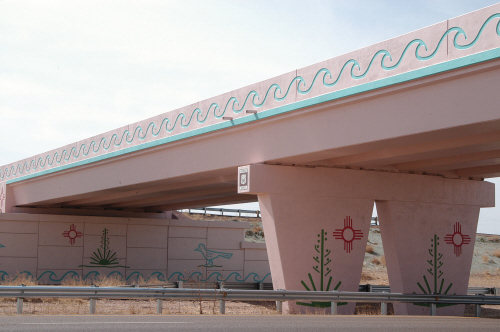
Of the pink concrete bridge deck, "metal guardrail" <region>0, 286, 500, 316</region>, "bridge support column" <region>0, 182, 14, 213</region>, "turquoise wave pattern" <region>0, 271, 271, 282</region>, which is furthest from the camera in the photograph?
"bridge support column" <region>0, 182, 14, 213</region>

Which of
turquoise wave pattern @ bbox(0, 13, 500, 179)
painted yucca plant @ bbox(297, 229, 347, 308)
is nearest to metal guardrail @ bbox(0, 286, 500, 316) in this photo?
painted yucca plant @ bbox(297, 229, 347, 308)

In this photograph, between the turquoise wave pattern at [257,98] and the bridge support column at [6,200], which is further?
the bridge support column at [6,200]

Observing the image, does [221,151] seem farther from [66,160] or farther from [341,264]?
[66,160]

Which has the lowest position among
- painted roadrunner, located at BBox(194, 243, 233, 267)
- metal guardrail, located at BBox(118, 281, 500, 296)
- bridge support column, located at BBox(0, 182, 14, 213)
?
metal guardrail, located at BBox(118, 281, 500, 296)

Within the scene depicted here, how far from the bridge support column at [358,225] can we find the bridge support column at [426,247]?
0.03 metres

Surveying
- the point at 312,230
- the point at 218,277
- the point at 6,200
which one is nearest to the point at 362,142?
the point at 312,230

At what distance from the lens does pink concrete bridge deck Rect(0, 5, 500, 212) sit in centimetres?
Answer: 1152

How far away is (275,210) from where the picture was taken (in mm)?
16188

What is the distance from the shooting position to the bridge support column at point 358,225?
1636cm

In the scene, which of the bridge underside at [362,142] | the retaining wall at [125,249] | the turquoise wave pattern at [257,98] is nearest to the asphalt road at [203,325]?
the bridge underside at [362,142]

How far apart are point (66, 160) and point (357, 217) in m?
14.2

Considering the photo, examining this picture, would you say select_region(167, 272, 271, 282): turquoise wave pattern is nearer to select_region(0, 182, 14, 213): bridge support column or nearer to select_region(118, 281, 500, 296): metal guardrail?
select_region(118, 281, 500, 296): metal guardrail

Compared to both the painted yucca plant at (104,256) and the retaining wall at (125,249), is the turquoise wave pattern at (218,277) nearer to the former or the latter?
the retaining wall at (125,249)

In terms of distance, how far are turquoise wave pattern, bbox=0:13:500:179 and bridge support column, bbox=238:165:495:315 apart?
2.00m
